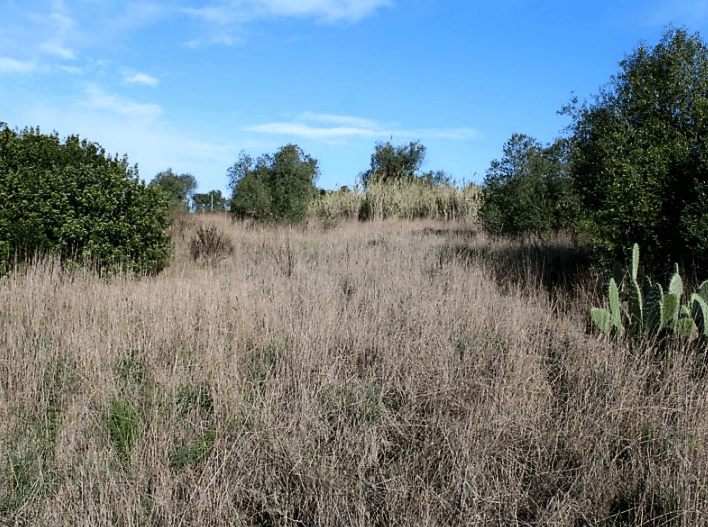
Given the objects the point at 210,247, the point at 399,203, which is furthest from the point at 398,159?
the point at 210,247

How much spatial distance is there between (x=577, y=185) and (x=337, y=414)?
27.3 ft

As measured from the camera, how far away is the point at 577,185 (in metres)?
10.5

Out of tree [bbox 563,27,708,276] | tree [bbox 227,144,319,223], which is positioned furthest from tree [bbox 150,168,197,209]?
tree [bbox 563,27,708,276]

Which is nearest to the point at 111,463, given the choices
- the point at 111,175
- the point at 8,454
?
the point at 8,454

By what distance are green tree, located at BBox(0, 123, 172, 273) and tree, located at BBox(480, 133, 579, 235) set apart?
8618mm

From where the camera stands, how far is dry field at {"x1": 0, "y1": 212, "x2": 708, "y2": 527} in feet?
9.22

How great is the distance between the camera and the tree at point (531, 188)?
1373 centimetres

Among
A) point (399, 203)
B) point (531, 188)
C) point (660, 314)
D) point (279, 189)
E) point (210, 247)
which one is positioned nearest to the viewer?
point (660, 314)

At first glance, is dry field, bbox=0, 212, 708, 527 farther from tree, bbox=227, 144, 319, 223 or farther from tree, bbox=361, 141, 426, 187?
tree, bbox=361, 141, 426, 187

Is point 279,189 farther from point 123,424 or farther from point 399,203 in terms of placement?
point 123,424

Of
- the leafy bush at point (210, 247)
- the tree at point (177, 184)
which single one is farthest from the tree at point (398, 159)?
the leafy bush at point (210, 247)

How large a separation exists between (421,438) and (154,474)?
64.6 inches

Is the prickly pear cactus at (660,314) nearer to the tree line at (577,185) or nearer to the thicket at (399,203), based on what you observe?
the tree line at (577,185)

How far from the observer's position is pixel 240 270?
9.18 metres
